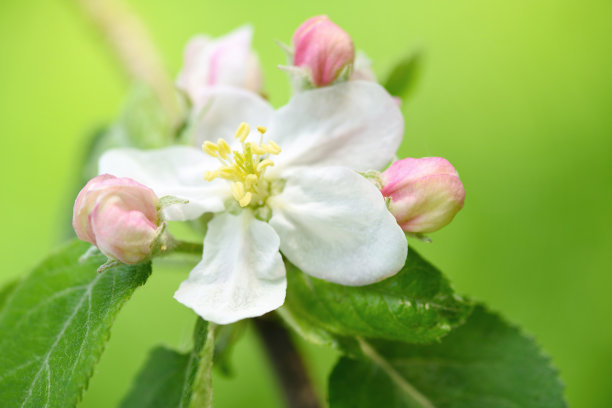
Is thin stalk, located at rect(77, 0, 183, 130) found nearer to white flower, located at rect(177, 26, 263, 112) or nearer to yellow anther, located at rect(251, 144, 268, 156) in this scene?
white flower, located at rect(177, 26, 263, 112)

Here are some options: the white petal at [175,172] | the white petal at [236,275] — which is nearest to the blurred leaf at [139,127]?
the white petal at [175,172]

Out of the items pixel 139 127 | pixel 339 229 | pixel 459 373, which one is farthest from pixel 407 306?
pixel 139 127

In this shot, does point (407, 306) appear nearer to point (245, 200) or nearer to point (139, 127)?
point (245, 200)

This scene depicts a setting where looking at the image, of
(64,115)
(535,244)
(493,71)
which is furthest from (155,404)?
(64,115)

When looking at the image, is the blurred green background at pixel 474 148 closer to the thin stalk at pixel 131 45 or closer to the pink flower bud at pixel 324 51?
the thin stalk at pixel 131 45

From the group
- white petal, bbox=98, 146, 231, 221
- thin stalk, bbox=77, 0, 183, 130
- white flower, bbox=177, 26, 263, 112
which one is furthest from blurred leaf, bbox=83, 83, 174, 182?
white petal, bbox=98, 146, 231, 221

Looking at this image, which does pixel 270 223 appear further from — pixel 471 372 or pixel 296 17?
pixel 296 17

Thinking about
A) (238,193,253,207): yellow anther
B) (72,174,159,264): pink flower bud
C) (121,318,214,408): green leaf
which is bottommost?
(121,318,214,408): green leaf
